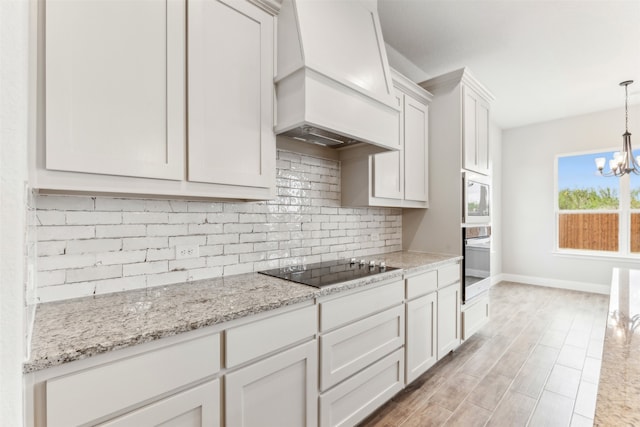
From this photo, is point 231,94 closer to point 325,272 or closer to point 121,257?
point 121,257

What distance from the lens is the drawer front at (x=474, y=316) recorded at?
2.89 metres

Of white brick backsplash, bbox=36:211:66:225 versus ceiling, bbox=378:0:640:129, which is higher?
ceiling, bbox=378:0:640:129

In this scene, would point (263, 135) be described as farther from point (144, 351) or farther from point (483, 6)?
point (483, 6)

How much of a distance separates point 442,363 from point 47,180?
2.98m

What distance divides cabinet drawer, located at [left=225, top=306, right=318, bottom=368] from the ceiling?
2416 mm

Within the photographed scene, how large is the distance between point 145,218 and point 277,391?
1064mm

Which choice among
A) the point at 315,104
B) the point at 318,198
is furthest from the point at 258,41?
the point at 318,198

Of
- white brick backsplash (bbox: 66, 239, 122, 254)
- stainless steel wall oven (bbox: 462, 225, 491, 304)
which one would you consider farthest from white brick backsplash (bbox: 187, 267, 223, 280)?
stainless steel wall oven (bbox: 462, 225, 491, 304)

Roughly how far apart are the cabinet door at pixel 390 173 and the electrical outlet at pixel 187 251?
4.57ft

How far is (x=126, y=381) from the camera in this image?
98cm

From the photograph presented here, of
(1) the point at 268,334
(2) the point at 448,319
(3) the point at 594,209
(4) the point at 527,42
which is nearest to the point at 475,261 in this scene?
(2) the point at 448,319

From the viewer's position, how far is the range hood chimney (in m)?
1.64

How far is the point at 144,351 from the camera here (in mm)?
1014

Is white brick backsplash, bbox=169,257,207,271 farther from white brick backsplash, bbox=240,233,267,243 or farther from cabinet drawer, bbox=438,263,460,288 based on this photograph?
cabinet drawer, bbox=438,263,460,288
